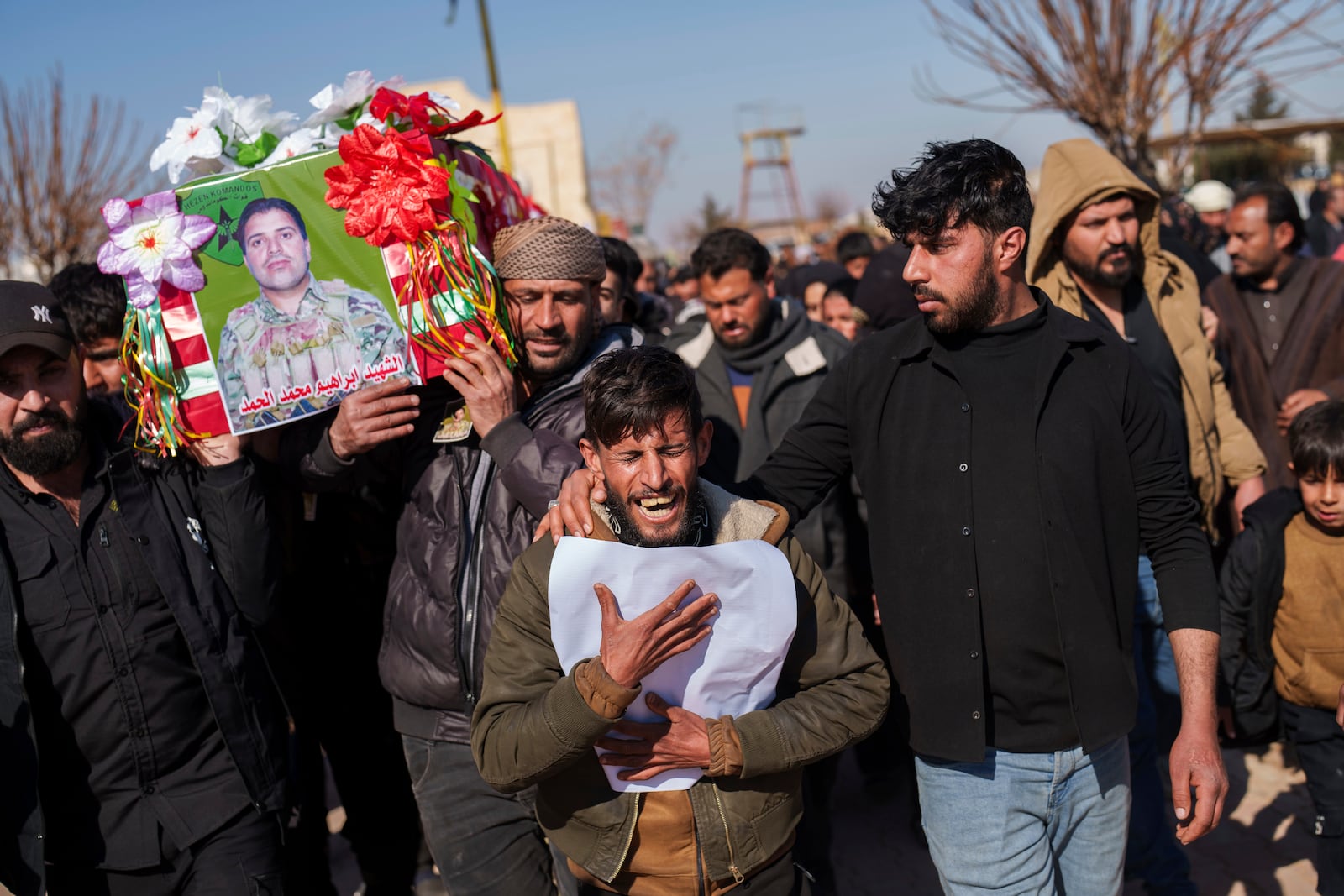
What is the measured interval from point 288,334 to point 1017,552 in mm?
1979

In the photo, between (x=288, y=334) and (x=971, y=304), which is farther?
(x=288, y=334)

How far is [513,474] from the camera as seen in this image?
2.90m

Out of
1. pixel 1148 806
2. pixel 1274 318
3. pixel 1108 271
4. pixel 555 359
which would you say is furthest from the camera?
pixel 1274 318

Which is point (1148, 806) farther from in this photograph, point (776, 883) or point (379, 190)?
point (379, 190)

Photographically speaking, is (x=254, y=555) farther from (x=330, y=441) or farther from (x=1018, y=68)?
(x=1018, y=68)

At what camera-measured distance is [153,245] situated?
2.94 metres

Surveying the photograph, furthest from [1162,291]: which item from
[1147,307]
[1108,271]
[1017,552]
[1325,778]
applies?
[1017,552]

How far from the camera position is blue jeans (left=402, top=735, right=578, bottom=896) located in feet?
10.1

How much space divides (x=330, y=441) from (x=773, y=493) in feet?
4.09

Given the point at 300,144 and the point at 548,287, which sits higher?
the point at 300,144

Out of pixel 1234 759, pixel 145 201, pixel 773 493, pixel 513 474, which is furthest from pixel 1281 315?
pixel 145 201

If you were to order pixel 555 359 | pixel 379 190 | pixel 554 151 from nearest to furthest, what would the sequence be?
pixel 379 190 < pixel 555 359 < pixel 554 151

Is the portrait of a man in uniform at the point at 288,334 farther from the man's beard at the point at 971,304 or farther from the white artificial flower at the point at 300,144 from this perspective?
the man's beard at the point at 971,304

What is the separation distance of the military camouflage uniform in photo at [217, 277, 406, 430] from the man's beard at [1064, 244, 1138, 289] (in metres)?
2.49
